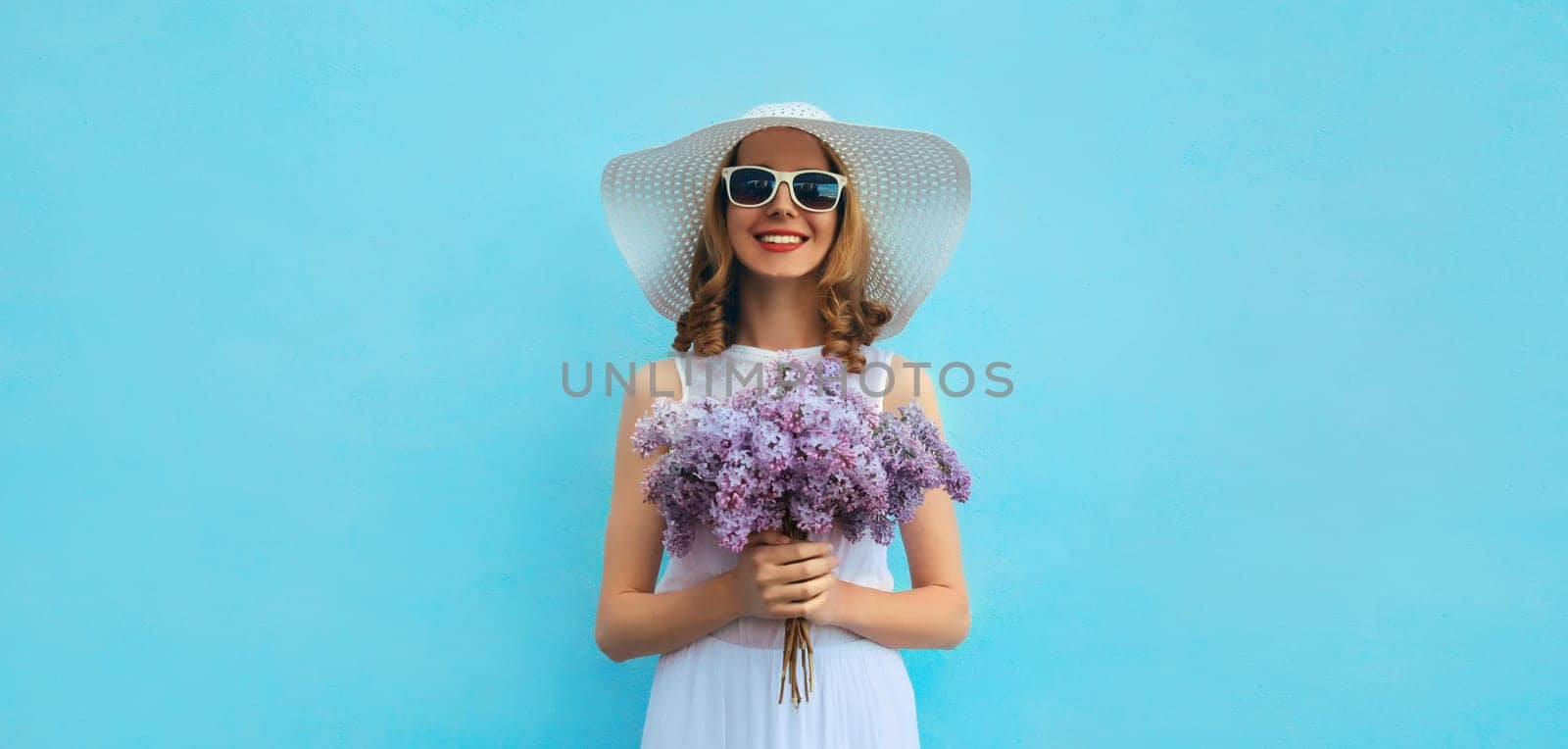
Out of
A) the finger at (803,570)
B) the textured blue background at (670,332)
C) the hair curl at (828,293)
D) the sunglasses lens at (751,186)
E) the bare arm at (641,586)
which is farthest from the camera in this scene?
the textured blue background at (670,332)

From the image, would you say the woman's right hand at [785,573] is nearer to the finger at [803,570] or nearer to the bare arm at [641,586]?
the finger at [803,570]

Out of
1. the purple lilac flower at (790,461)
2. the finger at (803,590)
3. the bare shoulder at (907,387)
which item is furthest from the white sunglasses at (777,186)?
the finger at (803,590)

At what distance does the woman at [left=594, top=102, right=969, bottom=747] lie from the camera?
208 cm

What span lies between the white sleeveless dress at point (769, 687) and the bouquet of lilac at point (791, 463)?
22 cm

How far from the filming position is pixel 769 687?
6.88ft

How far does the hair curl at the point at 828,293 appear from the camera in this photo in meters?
2.35

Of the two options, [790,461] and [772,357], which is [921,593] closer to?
[772,357]

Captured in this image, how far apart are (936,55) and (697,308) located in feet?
3.58

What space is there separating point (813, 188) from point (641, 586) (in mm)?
914

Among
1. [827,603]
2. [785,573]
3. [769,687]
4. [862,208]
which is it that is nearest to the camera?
[785,573]

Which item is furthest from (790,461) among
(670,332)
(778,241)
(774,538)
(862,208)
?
(670,332)

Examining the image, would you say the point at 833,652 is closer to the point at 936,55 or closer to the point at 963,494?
the point at 963,494

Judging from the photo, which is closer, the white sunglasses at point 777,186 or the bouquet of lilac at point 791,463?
the bouquet of lilac at point 791,463

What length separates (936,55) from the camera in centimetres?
294
